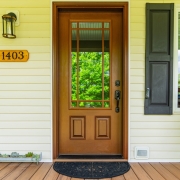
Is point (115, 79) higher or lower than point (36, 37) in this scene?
lower

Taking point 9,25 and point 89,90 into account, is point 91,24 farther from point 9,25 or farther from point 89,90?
point 9,25

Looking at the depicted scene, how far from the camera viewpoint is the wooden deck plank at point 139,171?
84.9 inches

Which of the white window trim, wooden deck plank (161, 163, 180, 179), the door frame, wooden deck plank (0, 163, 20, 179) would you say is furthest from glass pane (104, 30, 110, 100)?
wooden deck plank (0, 163, 20, 179)

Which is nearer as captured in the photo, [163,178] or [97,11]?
[163,178]

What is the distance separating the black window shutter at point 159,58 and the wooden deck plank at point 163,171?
71cm

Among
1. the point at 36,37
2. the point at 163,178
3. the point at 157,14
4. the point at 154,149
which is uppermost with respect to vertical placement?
the point at 157,14

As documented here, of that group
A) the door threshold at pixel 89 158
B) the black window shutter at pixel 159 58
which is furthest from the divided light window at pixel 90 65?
the door threshold at pixel 89 158

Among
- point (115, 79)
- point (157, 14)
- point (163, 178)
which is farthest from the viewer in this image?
point (115, 79)

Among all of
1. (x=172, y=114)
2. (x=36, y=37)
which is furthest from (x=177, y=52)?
(x=36, y=37)

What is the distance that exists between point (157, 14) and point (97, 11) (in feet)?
2.76

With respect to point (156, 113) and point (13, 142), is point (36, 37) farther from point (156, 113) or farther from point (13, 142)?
point (156, 113)

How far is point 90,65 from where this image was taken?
275 cm

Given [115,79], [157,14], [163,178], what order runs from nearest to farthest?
[163,178] → [157,14] → [115,79]

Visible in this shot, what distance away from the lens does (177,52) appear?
259 cm
